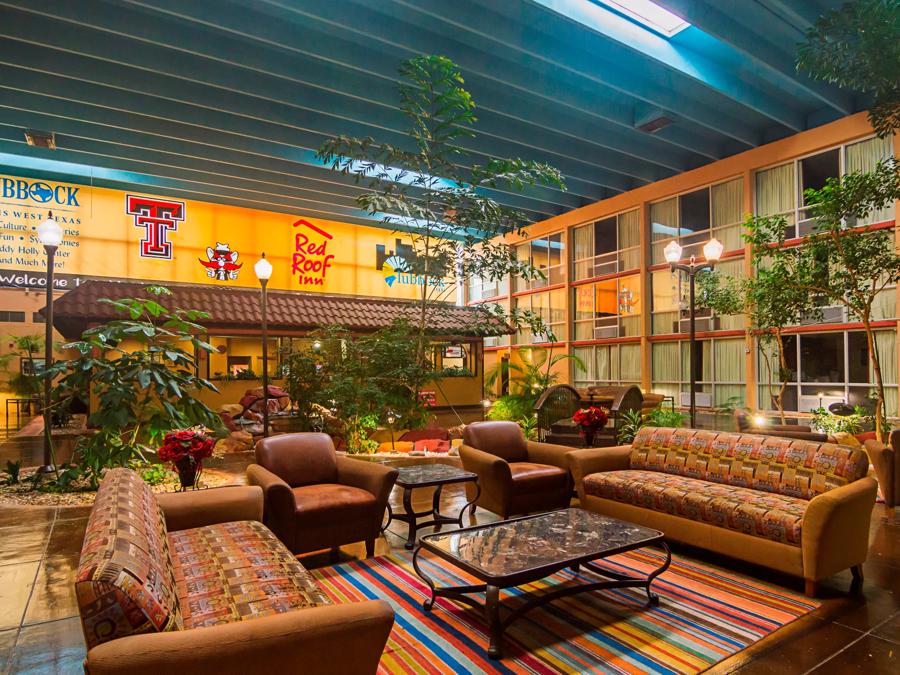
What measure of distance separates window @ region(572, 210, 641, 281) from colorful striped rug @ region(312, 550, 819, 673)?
37.6 feet

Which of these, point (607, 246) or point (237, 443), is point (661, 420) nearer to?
point (237, 443)

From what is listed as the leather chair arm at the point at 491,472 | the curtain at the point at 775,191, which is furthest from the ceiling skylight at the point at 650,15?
the leather chair arm at the point at 491,472

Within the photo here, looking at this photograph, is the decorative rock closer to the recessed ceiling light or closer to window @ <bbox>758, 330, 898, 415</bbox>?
the recessed ceiling light

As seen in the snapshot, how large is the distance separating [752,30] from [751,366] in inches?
255

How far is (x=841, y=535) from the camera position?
3.39 m

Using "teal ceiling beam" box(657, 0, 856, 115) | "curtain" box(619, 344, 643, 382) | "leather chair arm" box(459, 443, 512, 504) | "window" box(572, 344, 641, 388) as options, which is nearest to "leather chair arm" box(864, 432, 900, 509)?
"leather chair arm" box(459, 443, 512, 504)

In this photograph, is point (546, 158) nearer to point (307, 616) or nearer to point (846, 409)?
point (846, 409)

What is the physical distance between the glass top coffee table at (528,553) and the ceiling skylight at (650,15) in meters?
6.33

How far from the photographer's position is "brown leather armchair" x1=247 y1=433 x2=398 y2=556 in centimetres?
375

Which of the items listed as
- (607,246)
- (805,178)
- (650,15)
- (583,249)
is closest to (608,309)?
(607,246)

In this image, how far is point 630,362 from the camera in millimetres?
14250

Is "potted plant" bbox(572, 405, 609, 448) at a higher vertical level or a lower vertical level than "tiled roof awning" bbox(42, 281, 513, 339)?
lower

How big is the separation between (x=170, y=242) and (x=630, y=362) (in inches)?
503

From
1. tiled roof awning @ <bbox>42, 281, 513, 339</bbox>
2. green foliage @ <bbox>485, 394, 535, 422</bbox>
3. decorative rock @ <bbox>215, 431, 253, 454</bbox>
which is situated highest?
tiled roof awning @ <bbox>42, 281, 513, 339</bbox>
